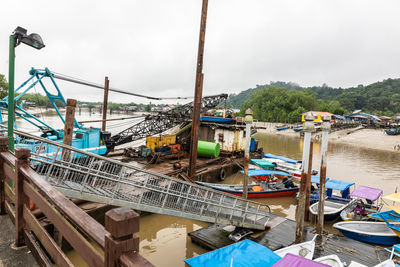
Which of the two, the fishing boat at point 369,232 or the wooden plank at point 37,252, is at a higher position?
the wooden plank at point 37,252

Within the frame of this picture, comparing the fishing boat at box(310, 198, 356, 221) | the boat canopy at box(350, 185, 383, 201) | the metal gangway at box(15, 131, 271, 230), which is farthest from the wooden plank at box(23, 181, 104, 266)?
the boat canopy at box(350, 185, 383, 201)

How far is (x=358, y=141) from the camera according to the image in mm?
50531

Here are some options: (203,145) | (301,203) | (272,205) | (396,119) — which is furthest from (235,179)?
(396,119)

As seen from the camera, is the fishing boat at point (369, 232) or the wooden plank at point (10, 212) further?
the fishing boat at point (369, 232)

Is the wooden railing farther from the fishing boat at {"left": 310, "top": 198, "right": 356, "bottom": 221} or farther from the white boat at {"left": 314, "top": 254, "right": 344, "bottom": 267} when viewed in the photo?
the fishing boat at {"left": 310, "top": 198, "right": 356, "bottom": 221}

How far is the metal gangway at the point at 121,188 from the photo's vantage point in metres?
5.89

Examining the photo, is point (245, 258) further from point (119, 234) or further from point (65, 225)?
point (119, 234)

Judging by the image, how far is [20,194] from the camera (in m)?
3.09

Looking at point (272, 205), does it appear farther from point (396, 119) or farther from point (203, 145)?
point (396, 119)

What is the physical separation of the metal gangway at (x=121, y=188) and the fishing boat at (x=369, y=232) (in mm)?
3668

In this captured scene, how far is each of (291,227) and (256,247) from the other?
4.31m

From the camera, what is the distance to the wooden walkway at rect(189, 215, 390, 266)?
8188 millimetres

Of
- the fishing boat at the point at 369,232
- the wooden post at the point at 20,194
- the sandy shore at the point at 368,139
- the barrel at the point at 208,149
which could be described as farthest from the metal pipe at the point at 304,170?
the sandy shore at the point at 368,139

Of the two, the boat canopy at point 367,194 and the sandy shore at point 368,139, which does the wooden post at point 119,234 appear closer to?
the boat canopy at point 367,194
